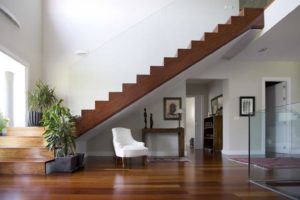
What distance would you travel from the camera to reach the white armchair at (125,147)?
624 centimetres

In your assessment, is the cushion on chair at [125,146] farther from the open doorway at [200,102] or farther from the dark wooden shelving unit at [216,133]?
the open doorway at [200,102]

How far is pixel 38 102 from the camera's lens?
23.4ft

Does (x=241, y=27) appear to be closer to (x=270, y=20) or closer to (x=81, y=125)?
(x=270, y=20)

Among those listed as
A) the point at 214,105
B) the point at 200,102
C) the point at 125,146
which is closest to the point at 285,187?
the point at 125,146

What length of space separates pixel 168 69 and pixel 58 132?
2462 millimetres

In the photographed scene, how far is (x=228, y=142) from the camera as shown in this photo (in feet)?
28.1

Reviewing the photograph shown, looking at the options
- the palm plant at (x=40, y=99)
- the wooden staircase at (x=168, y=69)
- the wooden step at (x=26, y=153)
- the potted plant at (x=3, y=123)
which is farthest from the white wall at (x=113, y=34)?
the wooden step at (x=26, y=153)

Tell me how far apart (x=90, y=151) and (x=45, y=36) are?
10.8 feet

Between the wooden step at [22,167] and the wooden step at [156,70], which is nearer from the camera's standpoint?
the wooden step at [22,167]

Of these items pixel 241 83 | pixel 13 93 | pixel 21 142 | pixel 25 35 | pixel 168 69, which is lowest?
pixel 21 142

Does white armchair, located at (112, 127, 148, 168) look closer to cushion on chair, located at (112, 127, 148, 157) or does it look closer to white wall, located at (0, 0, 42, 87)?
cushion on chair, located at (112, 127, 148, 157)

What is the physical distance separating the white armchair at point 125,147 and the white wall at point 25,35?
2.51 m

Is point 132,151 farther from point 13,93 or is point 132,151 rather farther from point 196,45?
point 13,93

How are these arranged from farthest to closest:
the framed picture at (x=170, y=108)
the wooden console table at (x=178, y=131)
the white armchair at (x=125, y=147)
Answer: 1. the framed picture at (x=170, y=108)
2. the wooden console table at (x=178, y=131)
3. the white armchair at (x=125, y=147)
